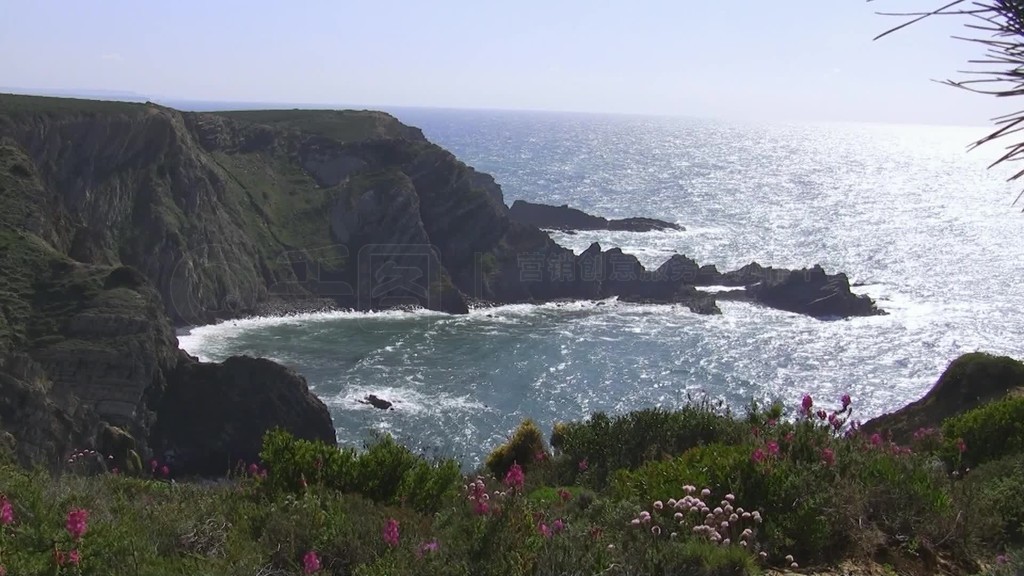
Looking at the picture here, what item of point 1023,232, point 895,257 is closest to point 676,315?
point 895,257

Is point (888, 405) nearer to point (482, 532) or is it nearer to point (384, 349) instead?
point (384, 349)

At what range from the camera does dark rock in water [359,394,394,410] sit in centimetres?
5412

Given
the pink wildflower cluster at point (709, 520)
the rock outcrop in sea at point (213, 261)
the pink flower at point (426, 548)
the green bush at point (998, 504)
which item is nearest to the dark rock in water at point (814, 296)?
the rock outcrop in sea at point (213, 261)

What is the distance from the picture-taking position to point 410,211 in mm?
93438

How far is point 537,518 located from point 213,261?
7694 centimetres

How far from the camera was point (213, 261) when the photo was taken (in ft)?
257

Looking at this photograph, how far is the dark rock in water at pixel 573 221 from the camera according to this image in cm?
12938

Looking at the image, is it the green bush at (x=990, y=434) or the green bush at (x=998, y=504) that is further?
the green bush at (x=990, y=434)

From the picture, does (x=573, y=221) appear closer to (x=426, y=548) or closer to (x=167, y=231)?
(x=167, y=231)

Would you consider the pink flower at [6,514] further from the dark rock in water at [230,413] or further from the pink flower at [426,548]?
the dark rock in water at [230,413]

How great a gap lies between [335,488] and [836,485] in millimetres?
4777

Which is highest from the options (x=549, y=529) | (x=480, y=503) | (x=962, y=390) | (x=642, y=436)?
(x=480, y=503)

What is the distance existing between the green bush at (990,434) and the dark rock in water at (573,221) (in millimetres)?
115586

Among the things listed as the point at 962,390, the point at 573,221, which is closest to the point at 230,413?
the point at 962,390
